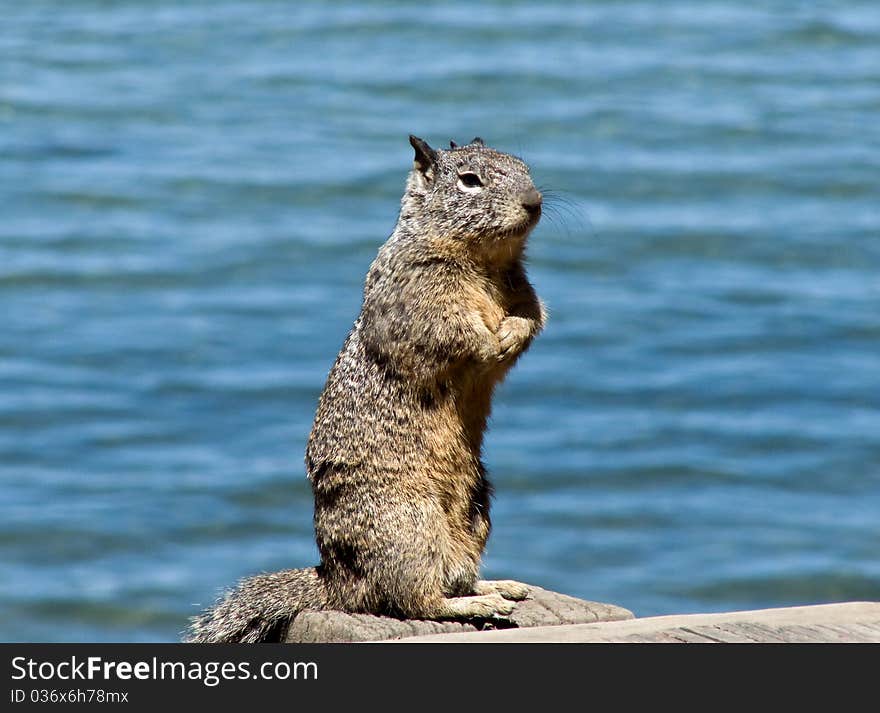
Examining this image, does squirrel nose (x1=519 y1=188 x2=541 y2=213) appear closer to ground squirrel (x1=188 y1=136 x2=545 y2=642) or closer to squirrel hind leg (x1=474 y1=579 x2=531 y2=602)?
ground squirrel (x1=188 y1=136 x2=545 y2=642)

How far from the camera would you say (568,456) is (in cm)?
1311

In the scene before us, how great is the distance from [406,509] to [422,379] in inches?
20.4

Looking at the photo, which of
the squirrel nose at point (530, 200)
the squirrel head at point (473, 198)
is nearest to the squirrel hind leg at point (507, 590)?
the squirrel head at point (473, 198)

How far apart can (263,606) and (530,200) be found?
1908 millimetres

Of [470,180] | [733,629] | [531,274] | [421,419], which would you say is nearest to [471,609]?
[421,419]

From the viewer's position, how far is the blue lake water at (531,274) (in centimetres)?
1205

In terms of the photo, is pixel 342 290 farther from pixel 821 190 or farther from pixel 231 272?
pixel 821 190

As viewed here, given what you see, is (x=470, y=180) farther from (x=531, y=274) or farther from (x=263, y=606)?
(x=531, y=274)

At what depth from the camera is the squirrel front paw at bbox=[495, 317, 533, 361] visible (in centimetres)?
632

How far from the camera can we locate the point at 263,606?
6.34m

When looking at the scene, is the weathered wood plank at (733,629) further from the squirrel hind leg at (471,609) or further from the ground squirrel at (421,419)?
the ground squirrel at (421,419)

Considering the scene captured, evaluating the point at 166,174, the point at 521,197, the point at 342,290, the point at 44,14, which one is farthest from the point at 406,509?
the point at 44,14

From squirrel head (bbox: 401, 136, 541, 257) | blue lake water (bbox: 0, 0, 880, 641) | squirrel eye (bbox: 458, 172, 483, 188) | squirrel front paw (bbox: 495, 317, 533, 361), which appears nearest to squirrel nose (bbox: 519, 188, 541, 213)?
squirrel head (bbox: 401, 136, 541, 257)
